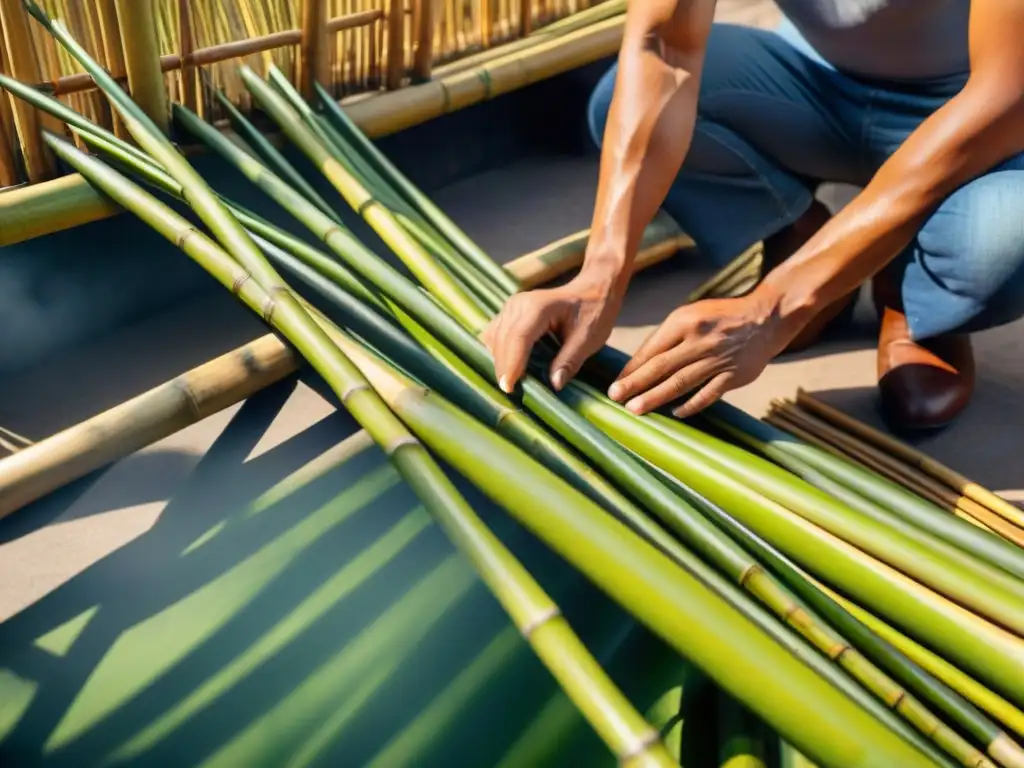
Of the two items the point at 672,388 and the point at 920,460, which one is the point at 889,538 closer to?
the point at 672,388

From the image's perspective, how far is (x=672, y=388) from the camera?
1.03 meters

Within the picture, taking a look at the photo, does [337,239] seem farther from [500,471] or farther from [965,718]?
[965,718]

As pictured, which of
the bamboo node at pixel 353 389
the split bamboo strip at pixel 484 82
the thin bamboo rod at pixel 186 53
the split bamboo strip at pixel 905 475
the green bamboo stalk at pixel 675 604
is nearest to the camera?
the green bamboo stalk at pixel 675 604

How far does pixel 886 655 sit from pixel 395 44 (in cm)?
148

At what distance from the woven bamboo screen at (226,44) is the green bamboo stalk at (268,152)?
58 millimetres

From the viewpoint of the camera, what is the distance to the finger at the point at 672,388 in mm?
1021

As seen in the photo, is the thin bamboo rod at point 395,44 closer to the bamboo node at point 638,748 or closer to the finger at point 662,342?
the finger at point 662,342

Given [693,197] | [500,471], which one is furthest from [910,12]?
[500,471]

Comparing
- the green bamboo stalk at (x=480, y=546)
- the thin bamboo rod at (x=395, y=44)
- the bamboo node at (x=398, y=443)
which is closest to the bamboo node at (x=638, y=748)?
the green bamboo stalk at (x=480, y=546)

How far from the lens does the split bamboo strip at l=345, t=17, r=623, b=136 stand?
1741 millimetres

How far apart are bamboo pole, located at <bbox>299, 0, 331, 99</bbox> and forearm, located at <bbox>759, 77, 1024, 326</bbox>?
1.00 metres

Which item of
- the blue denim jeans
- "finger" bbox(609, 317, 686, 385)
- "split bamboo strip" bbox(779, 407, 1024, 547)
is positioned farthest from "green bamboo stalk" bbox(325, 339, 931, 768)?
the blue denim jeans

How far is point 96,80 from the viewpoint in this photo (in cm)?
134

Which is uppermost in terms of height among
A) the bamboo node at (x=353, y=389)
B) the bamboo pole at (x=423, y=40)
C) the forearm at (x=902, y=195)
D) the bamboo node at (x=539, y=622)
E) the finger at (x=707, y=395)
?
the bamboo pole at (x=423, y=40)
